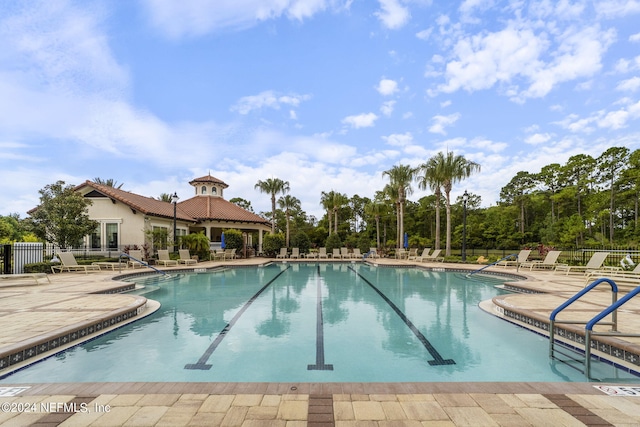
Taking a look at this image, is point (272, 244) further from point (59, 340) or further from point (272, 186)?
point (59, 340)

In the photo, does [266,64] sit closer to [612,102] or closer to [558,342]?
[558,342]

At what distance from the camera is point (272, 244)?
2741 cm

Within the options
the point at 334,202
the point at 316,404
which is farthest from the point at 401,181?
the point at 316,404

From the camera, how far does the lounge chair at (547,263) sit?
585 inches

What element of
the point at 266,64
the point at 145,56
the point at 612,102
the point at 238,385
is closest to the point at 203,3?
the point at 145,56

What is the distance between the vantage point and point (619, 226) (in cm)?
3425

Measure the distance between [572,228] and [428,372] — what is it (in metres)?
33.4

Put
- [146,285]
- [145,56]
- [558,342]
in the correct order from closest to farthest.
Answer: [558,342], [146,285], [145,56]

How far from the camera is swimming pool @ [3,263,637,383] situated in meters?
4.23

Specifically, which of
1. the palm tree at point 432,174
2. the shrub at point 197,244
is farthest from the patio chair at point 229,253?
the palm tree at point 432,174

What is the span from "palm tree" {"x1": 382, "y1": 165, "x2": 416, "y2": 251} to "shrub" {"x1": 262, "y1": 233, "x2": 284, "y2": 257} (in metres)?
10.5

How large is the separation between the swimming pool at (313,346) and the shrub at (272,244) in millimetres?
17802

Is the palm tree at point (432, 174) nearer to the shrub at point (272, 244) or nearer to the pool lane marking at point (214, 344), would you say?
the shrub at point (272, 244)

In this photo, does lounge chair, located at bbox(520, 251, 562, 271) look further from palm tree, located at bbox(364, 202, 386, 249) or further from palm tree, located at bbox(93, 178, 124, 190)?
palm tree, located at bbox(93, 178, 124, 190)
